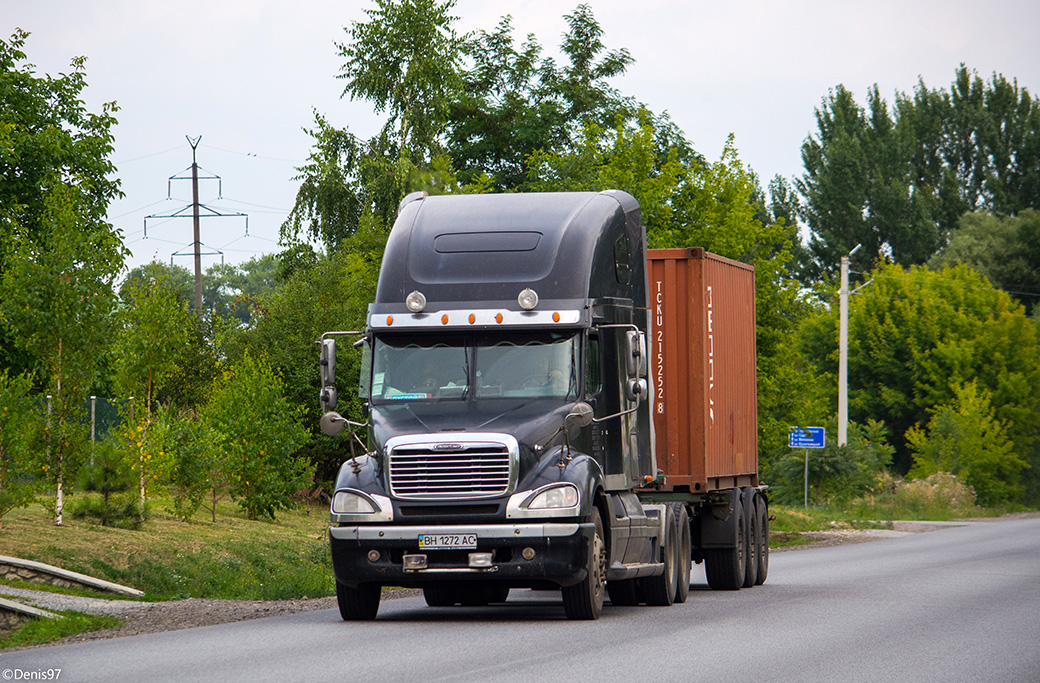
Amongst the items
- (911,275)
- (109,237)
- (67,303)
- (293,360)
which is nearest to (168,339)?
(109,237)

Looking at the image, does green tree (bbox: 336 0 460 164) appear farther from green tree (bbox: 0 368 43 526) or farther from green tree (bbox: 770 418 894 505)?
green tree (bbox: 0 368 43 526)

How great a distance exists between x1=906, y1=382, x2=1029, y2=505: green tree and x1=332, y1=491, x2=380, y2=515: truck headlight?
5048cm

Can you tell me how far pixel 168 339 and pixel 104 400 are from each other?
11826 mm

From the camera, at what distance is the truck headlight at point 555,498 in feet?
44.4

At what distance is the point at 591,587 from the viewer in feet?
46.2

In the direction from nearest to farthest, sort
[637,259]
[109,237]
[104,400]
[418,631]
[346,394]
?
[418,631] < [637,259] < [109,237] < [346,394] < [104,400]

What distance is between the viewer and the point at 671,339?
18359 millimetres

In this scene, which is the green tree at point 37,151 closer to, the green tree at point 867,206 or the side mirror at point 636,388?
the side mirror at point 636,388

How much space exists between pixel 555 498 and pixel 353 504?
6.05 ft

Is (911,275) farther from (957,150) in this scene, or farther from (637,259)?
(637,259)

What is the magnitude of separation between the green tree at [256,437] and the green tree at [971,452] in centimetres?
3860

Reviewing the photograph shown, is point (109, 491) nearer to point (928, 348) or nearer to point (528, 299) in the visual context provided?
point (528, 299)

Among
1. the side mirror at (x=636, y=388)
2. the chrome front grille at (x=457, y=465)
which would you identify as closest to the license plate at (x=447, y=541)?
the chrome front grille at (x=457, y=465)

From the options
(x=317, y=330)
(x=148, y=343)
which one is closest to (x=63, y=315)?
(x=148, y=343)
